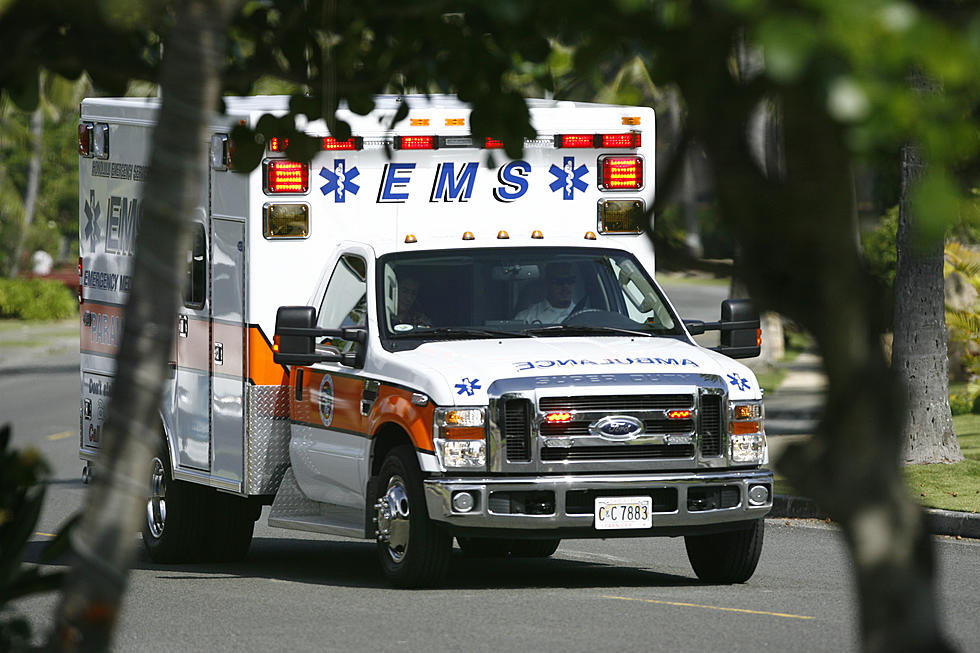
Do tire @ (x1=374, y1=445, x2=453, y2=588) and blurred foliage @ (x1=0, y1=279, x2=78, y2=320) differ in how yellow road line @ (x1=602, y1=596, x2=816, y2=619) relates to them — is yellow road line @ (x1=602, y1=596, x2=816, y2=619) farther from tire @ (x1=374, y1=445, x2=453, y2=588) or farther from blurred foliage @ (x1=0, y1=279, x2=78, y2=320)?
blurred foliage @ (x1=0, y1=279, x2=78, y2=320)

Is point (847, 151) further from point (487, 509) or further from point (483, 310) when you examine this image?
point (483, 310)

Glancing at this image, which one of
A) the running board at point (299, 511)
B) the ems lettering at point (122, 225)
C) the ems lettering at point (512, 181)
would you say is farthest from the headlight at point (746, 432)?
the ems lettering at point (122, 225)

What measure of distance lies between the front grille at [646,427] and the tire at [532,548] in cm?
249

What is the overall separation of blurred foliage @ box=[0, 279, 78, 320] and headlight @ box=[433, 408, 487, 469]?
3768 centimetres

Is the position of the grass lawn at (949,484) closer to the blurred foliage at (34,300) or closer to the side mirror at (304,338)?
the side mirror at (304,338)

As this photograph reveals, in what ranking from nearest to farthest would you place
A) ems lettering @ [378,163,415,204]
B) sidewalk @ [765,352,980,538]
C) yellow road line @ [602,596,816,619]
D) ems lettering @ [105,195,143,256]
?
1. yellow road line @ [602,596,816,619]
2. ems lettering @ [378,163,415,204]
3. sidewalk @ [765,352,980,538]
4. ems lettering @ [105,195,143,256]

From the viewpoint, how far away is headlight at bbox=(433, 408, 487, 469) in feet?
33.0

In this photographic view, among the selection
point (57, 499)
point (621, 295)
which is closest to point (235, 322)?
point (621, 295)

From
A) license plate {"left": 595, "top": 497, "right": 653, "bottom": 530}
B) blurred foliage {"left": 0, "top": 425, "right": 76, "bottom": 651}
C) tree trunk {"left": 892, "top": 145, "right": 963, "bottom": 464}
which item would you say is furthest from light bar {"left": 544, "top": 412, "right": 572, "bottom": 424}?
tree trunk {"left": 892, "top": 145, "right": 963, "bottom": 464}

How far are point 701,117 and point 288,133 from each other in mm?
2021

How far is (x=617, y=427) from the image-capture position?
1021 cm

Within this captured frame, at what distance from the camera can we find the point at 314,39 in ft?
19.1

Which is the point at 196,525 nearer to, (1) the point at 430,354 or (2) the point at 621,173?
(1) the point at 430,354

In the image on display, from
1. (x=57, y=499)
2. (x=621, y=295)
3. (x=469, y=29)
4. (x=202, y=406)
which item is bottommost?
(x=57, y=499)
